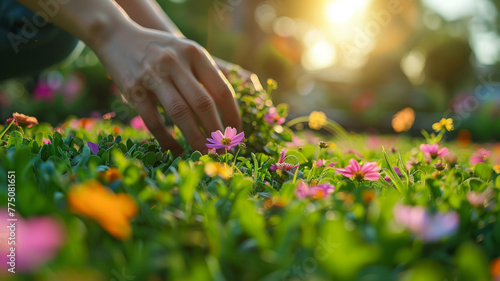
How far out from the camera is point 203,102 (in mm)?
1306

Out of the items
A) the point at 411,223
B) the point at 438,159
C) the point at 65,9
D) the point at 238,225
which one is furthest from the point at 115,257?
the point at 438,159

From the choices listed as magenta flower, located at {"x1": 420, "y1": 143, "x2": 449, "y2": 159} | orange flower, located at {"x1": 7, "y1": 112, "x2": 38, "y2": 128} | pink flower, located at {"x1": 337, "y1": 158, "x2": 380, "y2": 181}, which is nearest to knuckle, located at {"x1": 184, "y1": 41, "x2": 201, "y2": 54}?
Result: pink flower, located at {"x1": 337, "y1": 158, "x2": 380, "y2": 181}

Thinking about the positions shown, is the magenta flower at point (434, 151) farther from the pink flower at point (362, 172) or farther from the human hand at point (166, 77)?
the human hand at point (166, 77)

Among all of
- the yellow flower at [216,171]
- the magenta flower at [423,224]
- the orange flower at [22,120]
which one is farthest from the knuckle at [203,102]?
the orange flower at [22,120]

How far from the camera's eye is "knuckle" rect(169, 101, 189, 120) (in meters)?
1.30

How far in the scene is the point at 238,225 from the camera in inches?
29.7

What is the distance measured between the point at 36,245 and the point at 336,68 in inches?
1065

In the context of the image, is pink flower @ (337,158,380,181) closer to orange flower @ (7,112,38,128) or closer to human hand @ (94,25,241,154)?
human hand @ (94,25,241,154)

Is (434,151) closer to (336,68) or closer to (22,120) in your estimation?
(22,120)

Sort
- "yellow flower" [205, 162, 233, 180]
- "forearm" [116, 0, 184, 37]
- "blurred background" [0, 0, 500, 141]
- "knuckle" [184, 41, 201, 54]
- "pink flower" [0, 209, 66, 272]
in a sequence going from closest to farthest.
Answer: "pink flower" [0, 209, 66, 272] < "yellow flower" [205, 162, 233, 180] < "knuckle" [184, 41, 201, 54] < "forearm" [116, 0, 184, 37] < "blurred background" [0, 0, 500, 141]

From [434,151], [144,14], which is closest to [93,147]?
[144,14]

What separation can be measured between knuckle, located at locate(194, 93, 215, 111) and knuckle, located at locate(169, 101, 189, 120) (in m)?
0.04

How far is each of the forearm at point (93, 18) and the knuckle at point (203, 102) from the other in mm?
350

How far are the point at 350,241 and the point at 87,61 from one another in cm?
828
